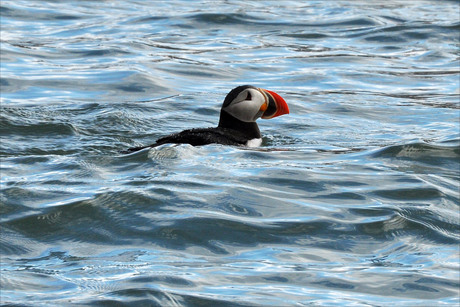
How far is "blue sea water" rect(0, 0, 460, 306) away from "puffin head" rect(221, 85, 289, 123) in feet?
1.12

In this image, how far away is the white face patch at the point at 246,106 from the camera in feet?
29.0

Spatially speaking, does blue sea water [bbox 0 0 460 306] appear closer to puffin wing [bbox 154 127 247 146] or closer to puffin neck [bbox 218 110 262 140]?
puffin wing [bbox 154 127 247 146]

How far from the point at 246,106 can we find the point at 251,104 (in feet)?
0.19

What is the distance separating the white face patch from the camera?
884cm

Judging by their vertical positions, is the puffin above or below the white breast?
above

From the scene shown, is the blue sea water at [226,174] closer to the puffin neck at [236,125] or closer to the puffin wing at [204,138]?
the puffin wing at [204,138]

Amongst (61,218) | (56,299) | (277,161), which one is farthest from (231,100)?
(56,299)

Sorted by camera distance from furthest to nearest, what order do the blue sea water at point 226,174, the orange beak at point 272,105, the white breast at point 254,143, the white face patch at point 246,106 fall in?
the orange beak at point 272,105 → the white face patch at point 246,106 → the white breast at point 254,143 → the blue sea water at point 226,174

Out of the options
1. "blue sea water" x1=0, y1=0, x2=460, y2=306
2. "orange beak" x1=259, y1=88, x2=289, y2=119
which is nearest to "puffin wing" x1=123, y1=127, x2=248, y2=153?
"blue sea water" x1=0, y1=0, x2=460, y2=306

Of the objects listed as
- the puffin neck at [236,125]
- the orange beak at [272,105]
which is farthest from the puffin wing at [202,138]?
the orange beak at [272,105]

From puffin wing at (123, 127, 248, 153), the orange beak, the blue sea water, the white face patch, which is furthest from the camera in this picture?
the orange beak

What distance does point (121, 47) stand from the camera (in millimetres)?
14492

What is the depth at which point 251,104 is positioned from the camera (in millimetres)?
8875

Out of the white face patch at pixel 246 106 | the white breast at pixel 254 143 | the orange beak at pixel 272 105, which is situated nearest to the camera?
the white breast at pixel 254 143
